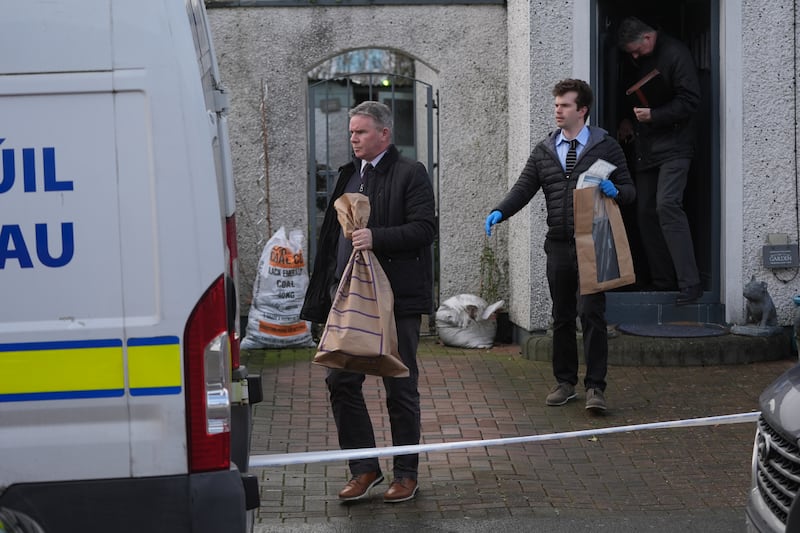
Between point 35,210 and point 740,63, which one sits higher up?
point 740,63

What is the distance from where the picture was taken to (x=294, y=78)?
10.0 metres

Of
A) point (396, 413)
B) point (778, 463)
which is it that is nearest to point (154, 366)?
point (778, 463)

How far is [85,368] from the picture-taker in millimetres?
3637

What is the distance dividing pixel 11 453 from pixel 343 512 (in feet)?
7.84

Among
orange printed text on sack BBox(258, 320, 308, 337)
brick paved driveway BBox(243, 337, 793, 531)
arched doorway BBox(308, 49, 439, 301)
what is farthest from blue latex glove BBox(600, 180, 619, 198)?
orange printed text on sack BBox(258, 320, 308, 337)

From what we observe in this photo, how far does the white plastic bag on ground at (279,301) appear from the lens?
9.59m

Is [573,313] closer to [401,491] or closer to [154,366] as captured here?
[401,491]

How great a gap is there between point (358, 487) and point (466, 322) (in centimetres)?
395

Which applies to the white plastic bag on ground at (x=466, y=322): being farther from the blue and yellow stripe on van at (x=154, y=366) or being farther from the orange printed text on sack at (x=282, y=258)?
the blue and yellow stripe on van at (x=154, y=366)

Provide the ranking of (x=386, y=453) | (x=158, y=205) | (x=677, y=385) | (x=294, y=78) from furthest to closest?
(x=294, y=78), (x=677, y=385), (x=386, y=453), (x=158, y=205)

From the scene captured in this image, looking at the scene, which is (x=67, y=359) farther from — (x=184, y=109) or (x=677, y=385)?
(x=677, y=385)

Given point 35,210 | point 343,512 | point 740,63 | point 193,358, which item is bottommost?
point 343,512

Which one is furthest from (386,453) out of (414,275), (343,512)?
(414,275)

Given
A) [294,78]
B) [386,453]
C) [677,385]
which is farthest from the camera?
[294,78]
